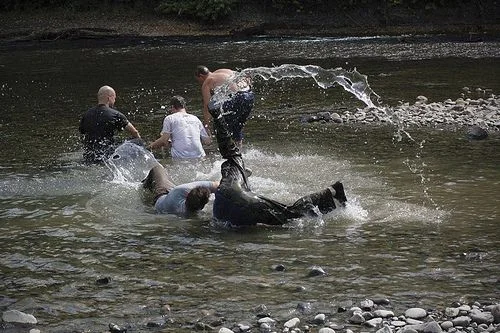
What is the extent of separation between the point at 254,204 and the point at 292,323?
308cm

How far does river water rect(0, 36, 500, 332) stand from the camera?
26.7 feet

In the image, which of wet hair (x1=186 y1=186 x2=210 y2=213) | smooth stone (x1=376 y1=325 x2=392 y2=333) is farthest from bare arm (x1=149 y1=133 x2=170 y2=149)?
smooth stone (x1=376 y1=325 x2=392 y2=333)

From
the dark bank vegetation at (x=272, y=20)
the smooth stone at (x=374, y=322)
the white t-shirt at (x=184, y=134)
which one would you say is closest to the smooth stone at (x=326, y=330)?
the smooth stone at (x=374, y=322)

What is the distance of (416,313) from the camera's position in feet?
24.6

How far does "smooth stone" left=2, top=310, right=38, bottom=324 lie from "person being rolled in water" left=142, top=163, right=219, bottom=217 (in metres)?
3.50

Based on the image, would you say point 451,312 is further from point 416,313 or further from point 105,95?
point 105,95

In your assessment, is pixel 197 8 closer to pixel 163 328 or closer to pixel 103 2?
pixel 103 2

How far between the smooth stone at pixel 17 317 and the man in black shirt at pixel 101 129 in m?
6.88

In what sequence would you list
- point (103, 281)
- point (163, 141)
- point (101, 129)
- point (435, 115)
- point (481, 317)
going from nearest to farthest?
point (481, 317), point (103, 281), point (163, 141), point (101, 129), point (435, 115)

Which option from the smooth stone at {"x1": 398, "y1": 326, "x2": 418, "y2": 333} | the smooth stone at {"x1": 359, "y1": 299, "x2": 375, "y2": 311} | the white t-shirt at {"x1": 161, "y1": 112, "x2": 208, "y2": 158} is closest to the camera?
the smooth stone at {"x1": 398, "y1": 326, "x2": 418, "y2": 333}

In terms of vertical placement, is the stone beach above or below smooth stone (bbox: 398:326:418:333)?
above

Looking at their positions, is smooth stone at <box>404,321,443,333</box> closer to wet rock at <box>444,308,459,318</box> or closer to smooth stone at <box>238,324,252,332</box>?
wet rock at <box>444,308,459,318</box>

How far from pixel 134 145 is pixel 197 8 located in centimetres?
3092

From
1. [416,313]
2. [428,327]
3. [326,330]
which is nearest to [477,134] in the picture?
→ [416,313]
